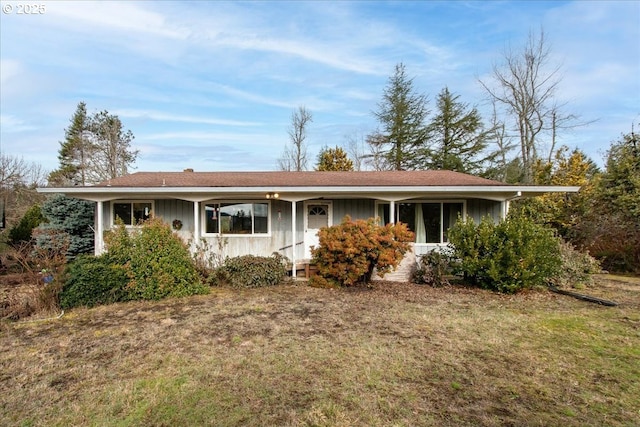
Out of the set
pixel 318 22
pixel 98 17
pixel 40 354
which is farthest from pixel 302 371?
pixel 318 22

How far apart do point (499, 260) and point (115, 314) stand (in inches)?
322

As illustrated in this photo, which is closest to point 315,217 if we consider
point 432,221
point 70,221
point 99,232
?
point 432,221

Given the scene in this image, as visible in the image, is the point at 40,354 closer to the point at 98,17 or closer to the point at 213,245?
the point at 213,245

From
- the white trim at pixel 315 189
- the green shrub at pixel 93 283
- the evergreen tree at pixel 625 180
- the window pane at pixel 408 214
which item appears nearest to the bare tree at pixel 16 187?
the white trim at pixel 315 189

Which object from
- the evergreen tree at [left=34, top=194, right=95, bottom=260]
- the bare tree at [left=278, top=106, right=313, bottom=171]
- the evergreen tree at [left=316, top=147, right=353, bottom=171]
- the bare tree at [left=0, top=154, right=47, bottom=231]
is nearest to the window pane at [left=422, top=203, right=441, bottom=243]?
the evergreen tree at [left=34, top=194, right=95, bottom=260]

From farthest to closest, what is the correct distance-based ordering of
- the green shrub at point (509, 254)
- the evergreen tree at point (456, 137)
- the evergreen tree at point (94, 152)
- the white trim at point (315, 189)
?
the evergreen tree at point (94, 152), the evergreen tree at point (456, 137), the white trim at point (315, 189), the green shrub at point (509, 254)

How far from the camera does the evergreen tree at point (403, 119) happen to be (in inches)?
880

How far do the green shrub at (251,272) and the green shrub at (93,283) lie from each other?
2.53m

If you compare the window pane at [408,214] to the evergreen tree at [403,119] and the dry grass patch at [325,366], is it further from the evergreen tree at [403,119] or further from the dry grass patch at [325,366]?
the evergreen tree at [403,119]

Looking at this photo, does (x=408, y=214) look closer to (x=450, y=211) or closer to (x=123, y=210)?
(x=450, y=211)

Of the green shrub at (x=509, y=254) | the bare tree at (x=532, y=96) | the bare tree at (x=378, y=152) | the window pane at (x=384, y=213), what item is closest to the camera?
the green shrub at (x=509, y=254)

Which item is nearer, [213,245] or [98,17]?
[98,17]

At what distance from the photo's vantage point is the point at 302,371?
370 centimetres

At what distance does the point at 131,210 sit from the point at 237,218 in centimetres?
349
